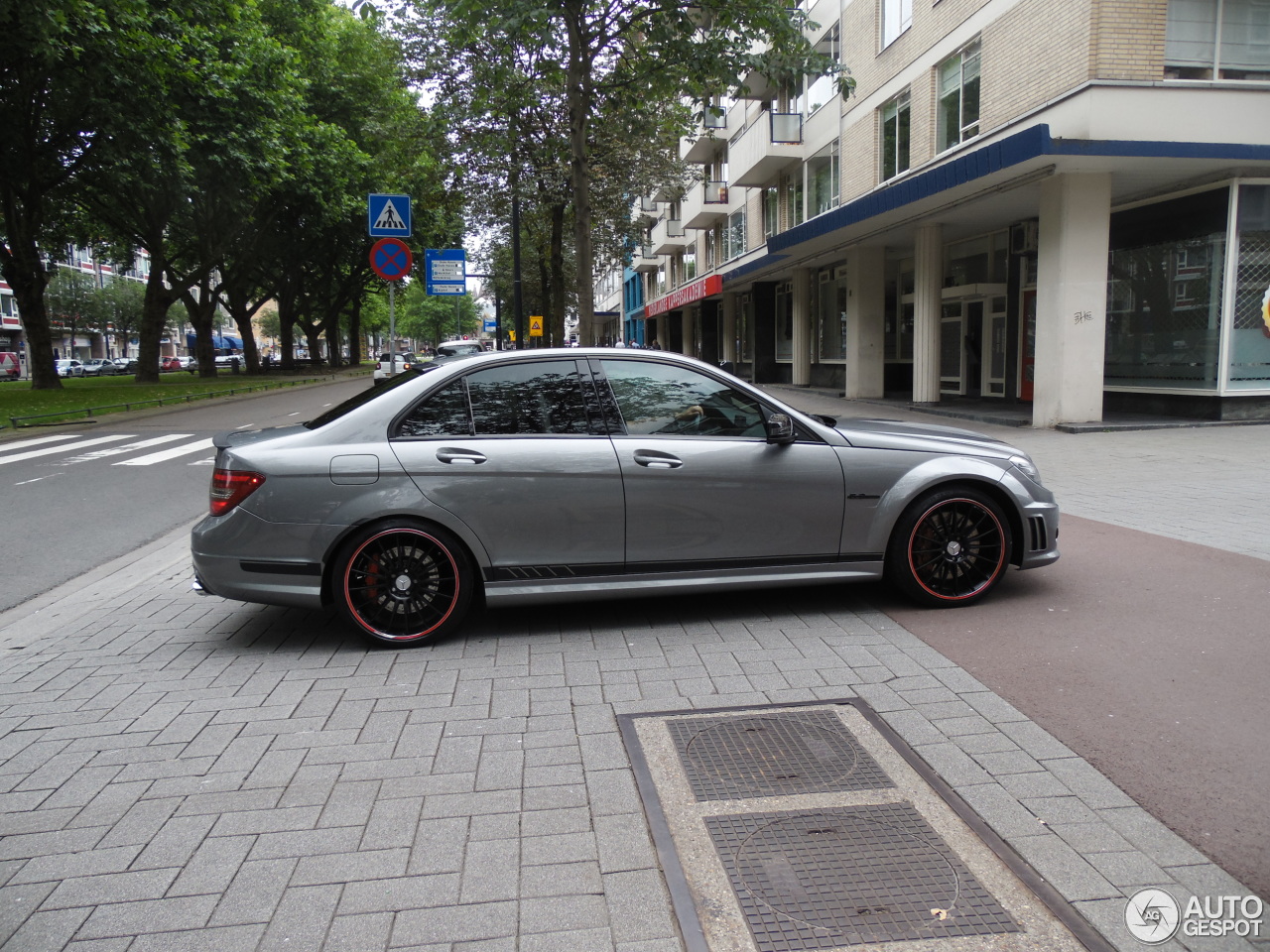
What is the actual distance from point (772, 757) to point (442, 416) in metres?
2.57

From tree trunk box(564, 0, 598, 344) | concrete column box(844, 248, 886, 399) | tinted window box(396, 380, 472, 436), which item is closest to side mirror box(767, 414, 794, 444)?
tinted window box(396, 380, 472, 436)

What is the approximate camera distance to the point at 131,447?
595 inches

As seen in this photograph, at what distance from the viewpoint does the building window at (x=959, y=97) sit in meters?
17.6

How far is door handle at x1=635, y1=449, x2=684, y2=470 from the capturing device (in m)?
4.93

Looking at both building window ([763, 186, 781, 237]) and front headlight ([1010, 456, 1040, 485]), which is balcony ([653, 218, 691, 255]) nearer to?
building window ([763, 186, 781, 237])

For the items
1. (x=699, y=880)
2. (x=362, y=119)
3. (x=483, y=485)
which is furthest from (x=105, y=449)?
(x=362, y=119)

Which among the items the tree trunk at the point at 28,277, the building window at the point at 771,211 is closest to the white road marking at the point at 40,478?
the tree trunk at the point at 28,277

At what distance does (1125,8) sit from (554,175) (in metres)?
14.7

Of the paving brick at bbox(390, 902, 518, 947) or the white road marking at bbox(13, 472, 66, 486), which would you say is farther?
the white road marking at bbox(13, 472, 66, 486)

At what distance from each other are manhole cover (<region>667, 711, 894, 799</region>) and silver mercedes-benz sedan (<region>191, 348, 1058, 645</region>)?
1375 millimetres

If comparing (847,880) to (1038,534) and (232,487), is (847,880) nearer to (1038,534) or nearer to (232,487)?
(1038,534)

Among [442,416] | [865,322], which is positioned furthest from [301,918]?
[865,322]

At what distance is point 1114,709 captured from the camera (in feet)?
12.5

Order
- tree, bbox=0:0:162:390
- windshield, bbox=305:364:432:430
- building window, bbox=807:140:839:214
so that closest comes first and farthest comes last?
windshield, bbox=305:364:432:430, tree, bbox=0:0:162:390, building window, bbox=807:140:839:214
